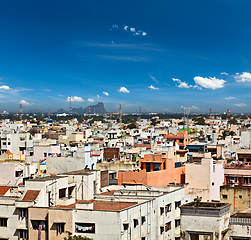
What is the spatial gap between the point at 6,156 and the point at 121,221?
23.8 meters

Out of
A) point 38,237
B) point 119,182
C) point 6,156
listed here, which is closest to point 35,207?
point 38,237

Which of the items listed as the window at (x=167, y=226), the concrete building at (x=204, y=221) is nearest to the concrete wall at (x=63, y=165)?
the window at (x=167, y=226)

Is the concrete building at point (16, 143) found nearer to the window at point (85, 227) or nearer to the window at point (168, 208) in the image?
the window at point (168, 208)

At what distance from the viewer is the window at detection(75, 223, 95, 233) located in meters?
16.5

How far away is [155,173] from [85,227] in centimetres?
910

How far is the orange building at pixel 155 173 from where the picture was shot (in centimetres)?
2414

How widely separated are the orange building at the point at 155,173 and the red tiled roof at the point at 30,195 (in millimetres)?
7437

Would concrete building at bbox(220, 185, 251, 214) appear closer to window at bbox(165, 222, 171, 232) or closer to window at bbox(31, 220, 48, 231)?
window at bbox(165, 222, 171, 232)

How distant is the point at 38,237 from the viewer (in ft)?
56.4

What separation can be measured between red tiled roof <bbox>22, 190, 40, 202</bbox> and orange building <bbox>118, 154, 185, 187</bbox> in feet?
24.4

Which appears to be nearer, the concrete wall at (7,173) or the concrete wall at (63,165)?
the concrete wall at (7,173)

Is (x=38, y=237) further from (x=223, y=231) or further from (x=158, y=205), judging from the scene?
(x=223, y=231)

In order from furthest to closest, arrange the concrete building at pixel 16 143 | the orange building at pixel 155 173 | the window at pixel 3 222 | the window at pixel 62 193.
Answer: the concrete building at pixel 16 143 → the orange building at pixel 155 173 → the window at pixel 62 193 → the window at pixel 3 222

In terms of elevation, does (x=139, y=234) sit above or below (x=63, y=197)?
below
